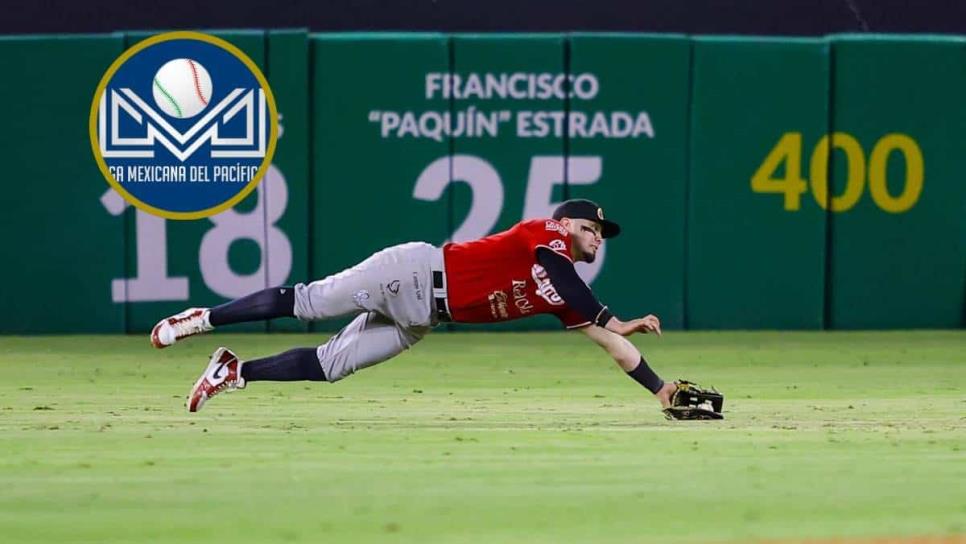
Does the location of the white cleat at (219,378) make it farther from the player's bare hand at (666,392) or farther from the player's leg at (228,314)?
the player's bare hand at (666,392)

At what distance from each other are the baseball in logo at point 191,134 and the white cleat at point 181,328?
5367 mm

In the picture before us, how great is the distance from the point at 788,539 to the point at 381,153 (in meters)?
9.13

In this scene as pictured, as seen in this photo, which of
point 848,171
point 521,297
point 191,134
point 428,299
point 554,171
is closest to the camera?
point 521,297

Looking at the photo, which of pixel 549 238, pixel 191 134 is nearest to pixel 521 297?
pixel 549 238

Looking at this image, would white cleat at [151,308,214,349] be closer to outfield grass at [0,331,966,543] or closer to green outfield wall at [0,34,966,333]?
outfield grass at [0,331,966,543]

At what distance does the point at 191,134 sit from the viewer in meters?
14.9

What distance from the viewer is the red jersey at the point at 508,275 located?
9305 millimetres

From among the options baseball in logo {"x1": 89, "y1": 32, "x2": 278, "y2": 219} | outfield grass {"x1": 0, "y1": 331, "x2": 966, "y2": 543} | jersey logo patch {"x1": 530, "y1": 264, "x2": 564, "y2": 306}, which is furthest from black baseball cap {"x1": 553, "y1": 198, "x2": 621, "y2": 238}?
baseball in logo {"x1": 89, "y1": 32, "x2": 278, "y2": 219}

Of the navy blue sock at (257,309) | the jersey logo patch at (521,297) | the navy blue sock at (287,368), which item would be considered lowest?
the navy blue sock at (287,368)

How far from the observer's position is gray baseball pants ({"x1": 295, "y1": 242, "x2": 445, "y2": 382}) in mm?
9461

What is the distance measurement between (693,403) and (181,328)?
251 centimetres

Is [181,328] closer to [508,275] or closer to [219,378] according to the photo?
[219,378]

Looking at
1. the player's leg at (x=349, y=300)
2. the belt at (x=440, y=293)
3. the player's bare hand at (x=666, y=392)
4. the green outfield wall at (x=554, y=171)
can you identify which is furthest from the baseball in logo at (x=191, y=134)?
the player's bare hand at (x=666, y=392)

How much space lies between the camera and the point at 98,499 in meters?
6.88
